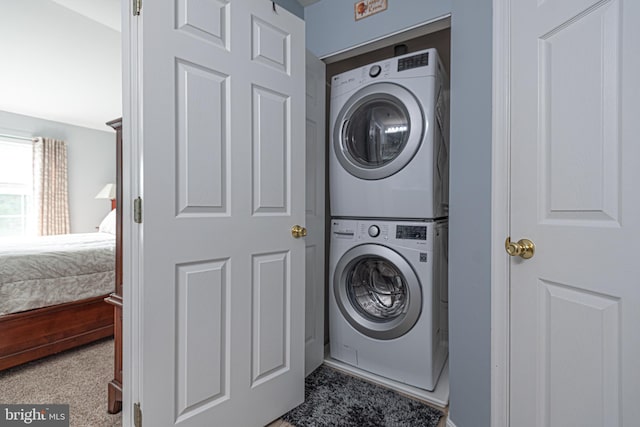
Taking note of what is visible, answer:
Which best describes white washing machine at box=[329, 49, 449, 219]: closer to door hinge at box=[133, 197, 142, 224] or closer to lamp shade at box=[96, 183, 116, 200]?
door hinge at box=[133, 197, 142, 224]

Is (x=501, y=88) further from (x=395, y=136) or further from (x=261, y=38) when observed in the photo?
(x=261, y=38)

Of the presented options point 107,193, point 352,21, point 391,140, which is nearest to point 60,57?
point 107,193

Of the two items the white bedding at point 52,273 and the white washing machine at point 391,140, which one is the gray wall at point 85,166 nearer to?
the white bedding at point 52,273

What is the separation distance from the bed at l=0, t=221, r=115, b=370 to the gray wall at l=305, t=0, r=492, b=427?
2.41 metres

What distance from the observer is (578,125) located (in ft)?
2.81

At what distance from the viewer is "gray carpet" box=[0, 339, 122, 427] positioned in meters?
1.55

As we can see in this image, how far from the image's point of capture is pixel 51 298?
83.4 inches

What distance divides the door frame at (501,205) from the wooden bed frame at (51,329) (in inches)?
101

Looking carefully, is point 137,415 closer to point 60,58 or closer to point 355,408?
point 355,408

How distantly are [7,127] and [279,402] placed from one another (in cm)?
532

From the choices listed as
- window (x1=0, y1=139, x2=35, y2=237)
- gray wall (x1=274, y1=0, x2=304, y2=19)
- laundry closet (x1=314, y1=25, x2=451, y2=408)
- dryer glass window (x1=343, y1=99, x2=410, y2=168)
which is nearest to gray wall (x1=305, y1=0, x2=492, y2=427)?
laundry closet (x1=314, y1=25, x2=451, y2=408)

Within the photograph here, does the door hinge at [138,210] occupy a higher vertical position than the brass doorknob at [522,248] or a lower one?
higher

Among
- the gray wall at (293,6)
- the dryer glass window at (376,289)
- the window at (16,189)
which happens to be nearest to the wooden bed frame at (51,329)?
the dryer glass window at (376,289)

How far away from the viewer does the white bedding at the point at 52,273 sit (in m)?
1.97
